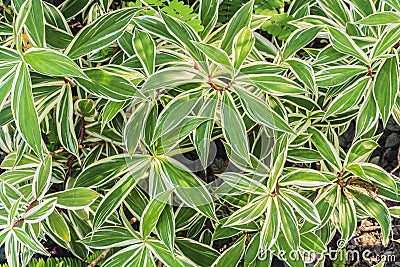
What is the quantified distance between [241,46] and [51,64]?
33 cm

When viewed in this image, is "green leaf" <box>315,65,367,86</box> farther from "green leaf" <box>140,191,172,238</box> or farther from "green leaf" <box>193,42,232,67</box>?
"green leaf" <box>140,191,172,238</box>

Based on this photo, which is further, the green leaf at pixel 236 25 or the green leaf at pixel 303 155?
the green leaf at pixel 303 155

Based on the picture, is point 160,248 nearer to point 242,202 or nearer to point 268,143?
point 242,202

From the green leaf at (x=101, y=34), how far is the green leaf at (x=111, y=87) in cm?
5

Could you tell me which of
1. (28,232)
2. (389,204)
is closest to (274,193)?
(28,232)

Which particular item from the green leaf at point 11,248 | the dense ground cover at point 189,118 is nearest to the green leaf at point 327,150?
the dense ground cover at point 189,118

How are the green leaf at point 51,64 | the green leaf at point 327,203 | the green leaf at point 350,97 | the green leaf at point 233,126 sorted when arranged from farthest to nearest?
the green leaf at point 327,203
the green leaf at point 350,97
the green leaf at point 233,126
the green leaf at point 51,64

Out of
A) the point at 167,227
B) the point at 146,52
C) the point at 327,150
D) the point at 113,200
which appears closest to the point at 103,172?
the point at 113,200

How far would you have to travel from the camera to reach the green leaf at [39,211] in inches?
37.6

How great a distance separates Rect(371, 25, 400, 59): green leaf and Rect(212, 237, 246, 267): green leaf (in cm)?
54

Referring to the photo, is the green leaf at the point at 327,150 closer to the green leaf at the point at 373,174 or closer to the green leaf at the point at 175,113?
the green leaf at the point at 373,174

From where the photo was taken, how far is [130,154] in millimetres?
957

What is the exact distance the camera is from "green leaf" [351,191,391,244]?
1075 millimetres

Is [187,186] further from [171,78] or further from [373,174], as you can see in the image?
[373,174]
